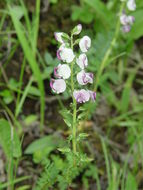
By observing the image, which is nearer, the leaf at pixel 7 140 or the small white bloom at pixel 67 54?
the small white bloom at pixel 67 54

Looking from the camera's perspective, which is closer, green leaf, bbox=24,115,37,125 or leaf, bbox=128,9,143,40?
green leaf, bbox=24,115,37,125

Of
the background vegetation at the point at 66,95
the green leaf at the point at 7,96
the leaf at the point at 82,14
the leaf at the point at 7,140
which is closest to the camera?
the leaf at the point at 7,140

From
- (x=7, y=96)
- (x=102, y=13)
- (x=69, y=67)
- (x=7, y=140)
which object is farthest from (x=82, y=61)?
(x=102, y=13)

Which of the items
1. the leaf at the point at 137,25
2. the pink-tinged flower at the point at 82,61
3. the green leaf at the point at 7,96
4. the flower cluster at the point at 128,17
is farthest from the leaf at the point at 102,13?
the pink-tinged flower at the point at 82,61

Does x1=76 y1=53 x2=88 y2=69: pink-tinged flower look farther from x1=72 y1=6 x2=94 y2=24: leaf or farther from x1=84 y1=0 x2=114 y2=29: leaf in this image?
x1=72 y1=6 x2=94 y2=24: leaf

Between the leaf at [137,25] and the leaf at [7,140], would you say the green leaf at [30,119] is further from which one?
the leaf at [137,25]

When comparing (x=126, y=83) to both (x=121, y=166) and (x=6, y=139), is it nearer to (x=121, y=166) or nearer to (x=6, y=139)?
(x=121, y=166)

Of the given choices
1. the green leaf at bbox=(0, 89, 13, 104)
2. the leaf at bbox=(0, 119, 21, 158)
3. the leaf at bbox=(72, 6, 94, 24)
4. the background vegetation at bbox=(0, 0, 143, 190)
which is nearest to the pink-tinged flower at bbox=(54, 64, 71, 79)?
the leaf at bbox=(0, 119, 21, 158)

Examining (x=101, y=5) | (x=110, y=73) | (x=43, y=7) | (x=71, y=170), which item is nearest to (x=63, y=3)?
(x=43, y=7)
